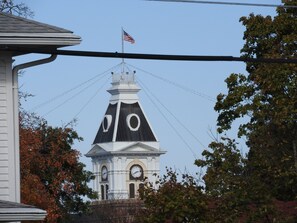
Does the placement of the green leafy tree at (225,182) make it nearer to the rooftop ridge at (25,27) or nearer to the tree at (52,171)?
the tree at (52,171)

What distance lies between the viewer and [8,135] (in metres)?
18.6

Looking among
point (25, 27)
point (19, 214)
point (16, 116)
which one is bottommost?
point (19, 214)

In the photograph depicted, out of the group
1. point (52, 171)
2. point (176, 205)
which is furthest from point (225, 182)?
point (52, 171)

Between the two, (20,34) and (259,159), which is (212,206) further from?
(20,34)

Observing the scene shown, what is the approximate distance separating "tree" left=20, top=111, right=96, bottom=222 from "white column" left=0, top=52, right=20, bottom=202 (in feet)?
77.2

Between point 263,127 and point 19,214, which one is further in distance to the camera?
point 263,127

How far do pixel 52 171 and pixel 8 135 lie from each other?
116 ft

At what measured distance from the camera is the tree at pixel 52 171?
46438 millimetres

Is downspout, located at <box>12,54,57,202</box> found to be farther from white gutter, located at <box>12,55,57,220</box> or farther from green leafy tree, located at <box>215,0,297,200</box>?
green leafy tree, located at <box>215,0,297,200</box>

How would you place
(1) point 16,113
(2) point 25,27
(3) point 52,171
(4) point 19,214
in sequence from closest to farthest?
(4) point 19,214
(2) point 25,27
(1) point 16,113
(3) point 52,171

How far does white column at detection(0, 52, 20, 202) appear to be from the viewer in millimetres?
18406

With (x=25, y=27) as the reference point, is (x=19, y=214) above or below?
below

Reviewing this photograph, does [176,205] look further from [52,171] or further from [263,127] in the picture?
[52,171]

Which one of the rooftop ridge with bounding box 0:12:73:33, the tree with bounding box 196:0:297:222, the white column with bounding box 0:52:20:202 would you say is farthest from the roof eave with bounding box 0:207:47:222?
the tree with bounding box 196:0:297:222
